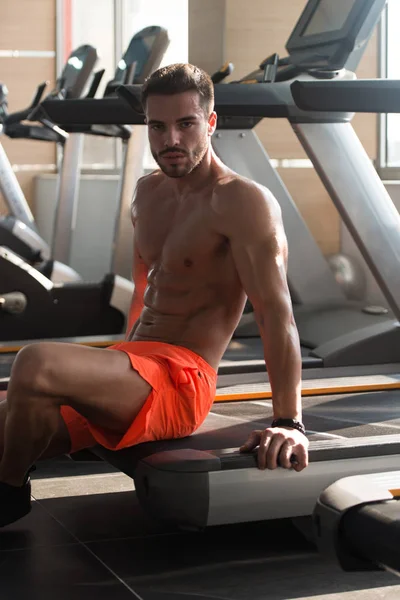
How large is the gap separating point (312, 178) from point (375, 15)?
226 centimetres

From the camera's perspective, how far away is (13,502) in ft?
7.90

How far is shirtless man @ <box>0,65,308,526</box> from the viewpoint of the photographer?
2.22m

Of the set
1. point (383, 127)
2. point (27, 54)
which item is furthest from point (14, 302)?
point (27, 54)

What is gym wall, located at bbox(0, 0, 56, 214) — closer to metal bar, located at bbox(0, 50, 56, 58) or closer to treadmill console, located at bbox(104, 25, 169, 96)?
metal bar, located at bbox(0, 50, 56, 58)

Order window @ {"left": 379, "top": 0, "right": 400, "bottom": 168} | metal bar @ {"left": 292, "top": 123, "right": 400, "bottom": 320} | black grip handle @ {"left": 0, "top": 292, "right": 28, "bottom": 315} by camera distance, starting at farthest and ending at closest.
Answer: window @ {"left": 379, "top": 0, "right": 400, "bottom": 168}
black grip handle @ {"left": 0, "top": 292, "right": 28, "bottom": 315}
metal bar @ {"left": 292, "top": 123, "right": 400, "bottom": 320}

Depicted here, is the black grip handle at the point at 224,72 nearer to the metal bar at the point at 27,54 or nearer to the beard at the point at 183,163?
the beard at the point at 183,163

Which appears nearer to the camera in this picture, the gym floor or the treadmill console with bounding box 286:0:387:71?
the gym floor

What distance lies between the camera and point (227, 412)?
2961 mm

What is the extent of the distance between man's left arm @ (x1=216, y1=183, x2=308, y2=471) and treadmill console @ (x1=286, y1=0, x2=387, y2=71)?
1577 millimetres

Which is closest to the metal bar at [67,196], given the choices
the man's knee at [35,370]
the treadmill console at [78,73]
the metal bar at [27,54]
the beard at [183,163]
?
the treadmill console at [78,73]

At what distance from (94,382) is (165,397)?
0.64 feet

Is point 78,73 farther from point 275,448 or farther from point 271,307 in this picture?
point 275,448

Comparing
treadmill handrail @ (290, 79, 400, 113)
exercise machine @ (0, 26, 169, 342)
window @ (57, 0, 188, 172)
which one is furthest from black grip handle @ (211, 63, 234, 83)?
window @ (57, 0, 188, 172)

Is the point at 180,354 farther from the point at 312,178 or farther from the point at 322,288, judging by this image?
the point at 312,178
